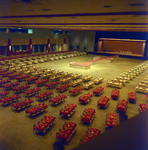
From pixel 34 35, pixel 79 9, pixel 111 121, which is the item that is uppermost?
pixel 34 35

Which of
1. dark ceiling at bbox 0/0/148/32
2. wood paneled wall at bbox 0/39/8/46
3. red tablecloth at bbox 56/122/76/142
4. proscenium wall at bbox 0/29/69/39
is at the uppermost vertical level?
proscenium wall at bbox 0/29/69/39

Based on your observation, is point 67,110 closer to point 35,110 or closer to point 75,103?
point 35,110

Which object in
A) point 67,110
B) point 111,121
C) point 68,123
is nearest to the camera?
point 68,123

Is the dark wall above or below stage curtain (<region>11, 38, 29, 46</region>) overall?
above

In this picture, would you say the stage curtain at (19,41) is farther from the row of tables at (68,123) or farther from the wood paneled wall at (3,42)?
the row of tables at (68,123)

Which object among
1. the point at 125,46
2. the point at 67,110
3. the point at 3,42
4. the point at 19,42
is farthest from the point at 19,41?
the point at 67,110

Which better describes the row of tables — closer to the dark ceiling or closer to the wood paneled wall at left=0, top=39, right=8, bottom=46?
the dark ceiling

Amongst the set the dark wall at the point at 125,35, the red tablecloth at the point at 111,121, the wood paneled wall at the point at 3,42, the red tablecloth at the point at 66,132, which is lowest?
the red tablecloth at the point at 66,132

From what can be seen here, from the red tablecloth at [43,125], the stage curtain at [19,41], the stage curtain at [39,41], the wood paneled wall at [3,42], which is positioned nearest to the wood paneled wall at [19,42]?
the stage curtain at [19,41]

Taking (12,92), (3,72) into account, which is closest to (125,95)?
(12,92)

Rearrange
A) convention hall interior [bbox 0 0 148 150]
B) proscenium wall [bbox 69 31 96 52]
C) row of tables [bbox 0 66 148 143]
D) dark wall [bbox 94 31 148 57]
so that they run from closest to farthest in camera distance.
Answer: convention hall interior [bbox 0 0 148 150] → row of tables [bbox 0 66 148 143] → dark wall [bbox 94 31 148 57] → proscenium wall [bbox 69 31 96 52]

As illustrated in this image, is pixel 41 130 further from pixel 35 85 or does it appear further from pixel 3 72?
pixel 3 72

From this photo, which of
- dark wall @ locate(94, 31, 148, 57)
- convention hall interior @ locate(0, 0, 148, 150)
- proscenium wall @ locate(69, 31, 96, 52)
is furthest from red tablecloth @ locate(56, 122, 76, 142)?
proscenium wall @ locate(69, 31, 96, 52)

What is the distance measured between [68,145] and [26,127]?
3.00 m
